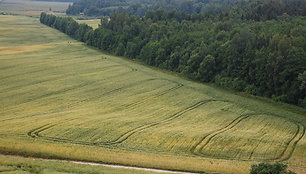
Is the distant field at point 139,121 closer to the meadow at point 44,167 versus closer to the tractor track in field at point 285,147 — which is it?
the tractor track in field at point 285,147

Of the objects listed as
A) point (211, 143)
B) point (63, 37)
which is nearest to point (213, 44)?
point (211, 143)

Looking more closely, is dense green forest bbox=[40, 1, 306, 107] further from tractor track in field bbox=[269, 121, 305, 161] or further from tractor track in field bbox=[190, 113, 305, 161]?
tractor track in field bbox=[190, 113, 305, 161]

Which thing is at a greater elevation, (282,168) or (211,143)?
(282,168)

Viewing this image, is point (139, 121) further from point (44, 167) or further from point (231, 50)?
point (231, 50)

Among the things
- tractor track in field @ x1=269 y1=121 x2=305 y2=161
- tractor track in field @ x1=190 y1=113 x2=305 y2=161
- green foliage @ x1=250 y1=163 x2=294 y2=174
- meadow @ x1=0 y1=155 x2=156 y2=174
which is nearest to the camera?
green foliage @ x1=250 y1=163 x2=294 y2=174

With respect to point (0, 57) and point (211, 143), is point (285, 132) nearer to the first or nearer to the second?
point (211, 143)

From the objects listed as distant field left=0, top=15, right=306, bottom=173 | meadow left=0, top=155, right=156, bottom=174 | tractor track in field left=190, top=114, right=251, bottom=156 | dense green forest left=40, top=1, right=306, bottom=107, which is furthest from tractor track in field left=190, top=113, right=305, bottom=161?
dense green forest left=40, top=1, right=306, bottom=107

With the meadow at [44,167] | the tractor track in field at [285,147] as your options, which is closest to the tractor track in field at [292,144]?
the tractor track in field at [285,147]

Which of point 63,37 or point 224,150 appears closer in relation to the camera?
point 224,150
